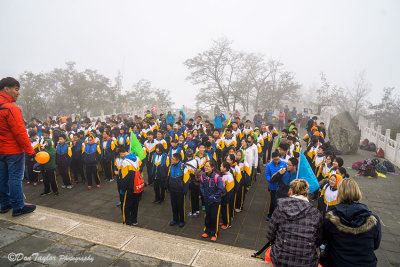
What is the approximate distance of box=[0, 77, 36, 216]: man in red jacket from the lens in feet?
11.3

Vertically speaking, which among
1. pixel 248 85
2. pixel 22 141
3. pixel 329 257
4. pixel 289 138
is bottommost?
pixel 329 257

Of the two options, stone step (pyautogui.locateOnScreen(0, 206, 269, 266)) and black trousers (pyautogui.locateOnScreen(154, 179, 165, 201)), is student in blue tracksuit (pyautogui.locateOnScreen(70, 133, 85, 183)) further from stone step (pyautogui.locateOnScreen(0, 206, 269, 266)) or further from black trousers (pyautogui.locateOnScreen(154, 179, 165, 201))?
stone step (pyautogui.locateOnScreen(0, 206, 269, 266))

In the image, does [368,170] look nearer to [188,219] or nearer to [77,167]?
[188,219]

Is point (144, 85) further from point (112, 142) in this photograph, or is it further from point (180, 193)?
point (180, 193)

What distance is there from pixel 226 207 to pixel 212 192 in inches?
34.0

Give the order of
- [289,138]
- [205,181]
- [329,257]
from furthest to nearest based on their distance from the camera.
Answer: [289,138] → [205,181] → [329,257]

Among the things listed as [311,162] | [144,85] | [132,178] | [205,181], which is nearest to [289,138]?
[311,162]

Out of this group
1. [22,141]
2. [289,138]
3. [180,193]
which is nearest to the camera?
[22,141]

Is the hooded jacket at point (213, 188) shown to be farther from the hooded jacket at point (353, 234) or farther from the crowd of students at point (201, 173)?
the hooded jacket at point (353, 234)

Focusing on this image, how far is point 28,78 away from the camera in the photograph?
2208cm

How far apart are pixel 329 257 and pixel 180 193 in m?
3.59

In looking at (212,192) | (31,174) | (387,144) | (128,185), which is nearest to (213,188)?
(212,192)

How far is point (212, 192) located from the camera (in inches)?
195

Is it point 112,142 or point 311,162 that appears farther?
point 112,142
